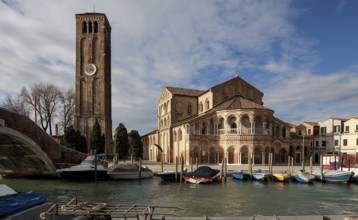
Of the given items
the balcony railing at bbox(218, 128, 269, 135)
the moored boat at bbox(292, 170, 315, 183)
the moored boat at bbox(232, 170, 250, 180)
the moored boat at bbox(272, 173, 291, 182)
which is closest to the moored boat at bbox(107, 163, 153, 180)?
the moored boat at bbox(232, 170, 250, 180)

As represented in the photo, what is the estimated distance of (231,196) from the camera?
1675 cm

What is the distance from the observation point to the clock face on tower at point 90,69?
148 ft

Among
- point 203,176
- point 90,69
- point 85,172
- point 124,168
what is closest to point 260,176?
point 203,176

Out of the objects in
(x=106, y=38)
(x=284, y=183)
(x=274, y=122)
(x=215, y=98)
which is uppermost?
(x=106, y=38)

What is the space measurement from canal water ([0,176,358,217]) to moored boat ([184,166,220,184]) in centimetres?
79

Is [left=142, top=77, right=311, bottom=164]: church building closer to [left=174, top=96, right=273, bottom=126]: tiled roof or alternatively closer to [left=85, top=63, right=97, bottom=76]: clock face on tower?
[left=174, top=96, right=273, bottom=126]: tiled roof

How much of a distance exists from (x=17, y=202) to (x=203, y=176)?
53.9 ft

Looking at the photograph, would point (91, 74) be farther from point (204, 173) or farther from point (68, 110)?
point (204, 173)

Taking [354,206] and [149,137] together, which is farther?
[149,137]

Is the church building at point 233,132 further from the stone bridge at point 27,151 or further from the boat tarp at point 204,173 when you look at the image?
the stone bridge at point 27,151

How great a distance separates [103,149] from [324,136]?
1317 inches

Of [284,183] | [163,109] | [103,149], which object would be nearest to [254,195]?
[284,183]

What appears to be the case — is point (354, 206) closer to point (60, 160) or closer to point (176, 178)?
point (176, 178)

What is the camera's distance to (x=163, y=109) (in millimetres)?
49188
